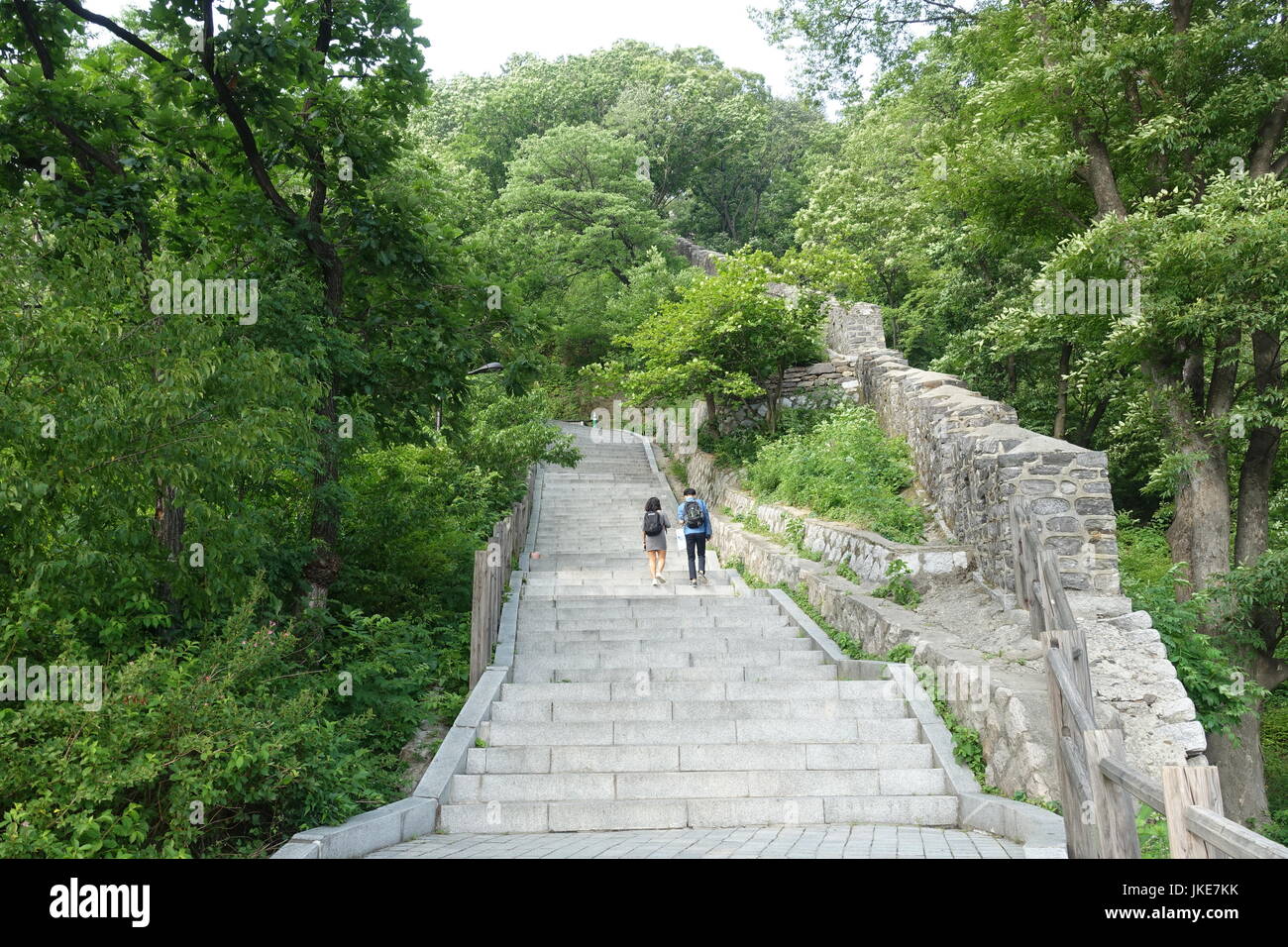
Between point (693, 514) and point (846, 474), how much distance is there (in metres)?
2.81

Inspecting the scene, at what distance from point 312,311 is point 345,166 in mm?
1469

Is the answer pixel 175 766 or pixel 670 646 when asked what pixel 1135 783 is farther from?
pixel 670 646

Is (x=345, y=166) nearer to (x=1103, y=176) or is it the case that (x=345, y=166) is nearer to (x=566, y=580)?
(x=566, y=580)

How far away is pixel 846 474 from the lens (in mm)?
13844

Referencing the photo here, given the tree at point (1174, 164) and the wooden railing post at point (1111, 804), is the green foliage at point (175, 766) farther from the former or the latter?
the tree at point (1174, 164)

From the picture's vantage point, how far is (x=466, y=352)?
988cm

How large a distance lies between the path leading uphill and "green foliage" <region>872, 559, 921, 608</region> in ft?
3.40

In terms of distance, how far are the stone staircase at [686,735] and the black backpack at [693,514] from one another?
1.48m

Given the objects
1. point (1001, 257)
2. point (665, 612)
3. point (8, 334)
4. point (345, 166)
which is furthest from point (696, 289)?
point (8, 334)

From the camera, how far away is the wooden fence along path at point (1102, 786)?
303cm

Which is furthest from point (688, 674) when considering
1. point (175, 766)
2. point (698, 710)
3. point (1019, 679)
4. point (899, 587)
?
point (175, 766)

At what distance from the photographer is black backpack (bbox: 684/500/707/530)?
12477 mm

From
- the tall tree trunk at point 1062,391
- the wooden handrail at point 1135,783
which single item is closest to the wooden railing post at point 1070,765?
the wooden handrail at point 1135,783

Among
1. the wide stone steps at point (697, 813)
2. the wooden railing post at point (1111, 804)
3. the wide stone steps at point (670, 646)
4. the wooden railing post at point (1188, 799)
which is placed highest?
the wooden railing post at point (1188, 799)
